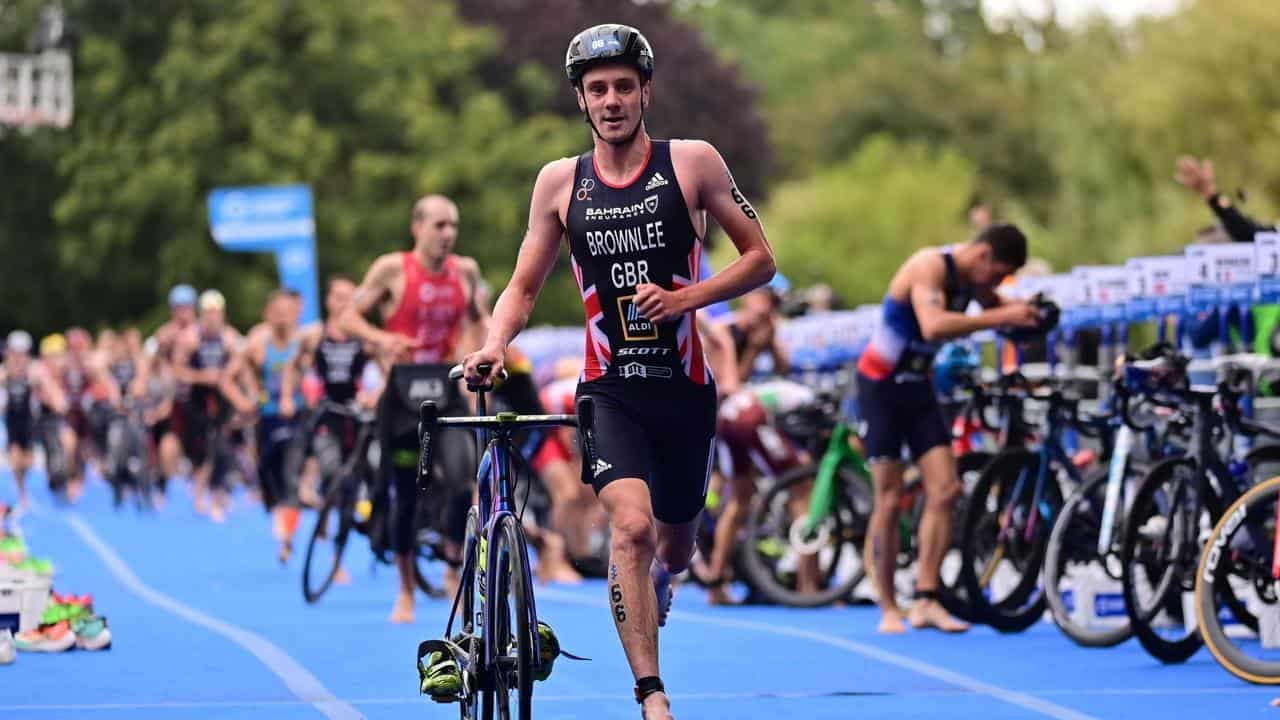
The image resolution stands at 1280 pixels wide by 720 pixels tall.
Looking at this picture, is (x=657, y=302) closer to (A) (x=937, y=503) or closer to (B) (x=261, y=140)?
(A) (x=937, y=503)

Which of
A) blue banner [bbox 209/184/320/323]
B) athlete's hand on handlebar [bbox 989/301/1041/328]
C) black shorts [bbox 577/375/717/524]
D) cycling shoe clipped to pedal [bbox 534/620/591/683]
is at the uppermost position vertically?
blue banner [bbox 209/184/320/323]

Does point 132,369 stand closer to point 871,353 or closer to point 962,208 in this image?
point 871,353

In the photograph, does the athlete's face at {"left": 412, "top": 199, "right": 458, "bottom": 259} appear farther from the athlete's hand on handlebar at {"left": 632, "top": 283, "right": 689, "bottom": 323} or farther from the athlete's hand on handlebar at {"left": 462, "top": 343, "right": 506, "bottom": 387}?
the athlete's hand on handlebar at {"left": 462, "top": 343, "right": 506, "bottom": 387}

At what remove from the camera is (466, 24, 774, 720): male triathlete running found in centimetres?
845

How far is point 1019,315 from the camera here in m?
12.0

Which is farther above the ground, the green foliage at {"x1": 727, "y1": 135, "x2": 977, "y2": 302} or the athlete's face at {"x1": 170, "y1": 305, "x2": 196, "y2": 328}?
the green foliage at {"x1": 727, "y1": 135, "x2": 977, "y2": 302}

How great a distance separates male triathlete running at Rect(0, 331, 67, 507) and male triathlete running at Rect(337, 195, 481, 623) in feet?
58.4

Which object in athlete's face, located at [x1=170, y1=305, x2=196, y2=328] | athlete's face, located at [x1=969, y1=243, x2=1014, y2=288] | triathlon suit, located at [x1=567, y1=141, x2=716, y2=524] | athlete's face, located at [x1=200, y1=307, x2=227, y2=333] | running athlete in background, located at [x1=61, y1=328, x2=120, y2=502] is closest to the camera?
triathlon suit, located at [x1=567, y1=141, x2=716, y2=524]

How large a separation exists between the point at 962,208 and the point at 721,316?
4801 centimetres

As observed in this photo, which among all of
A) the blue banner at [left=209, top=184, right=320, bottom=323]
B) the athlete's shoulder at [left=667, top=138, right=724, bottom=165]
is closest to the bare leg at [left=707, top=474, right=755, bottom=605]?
the athlete's shoulder at [left=667, top=138, right=724, bottom=165]

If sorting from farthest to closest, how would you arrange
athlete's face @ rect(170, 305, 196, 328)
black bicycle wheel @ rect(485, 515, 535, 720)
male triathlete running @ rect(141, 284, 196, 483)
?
athlete's face @ rect(170, 305, 196, 328), male triathlete running @ rect(141, 284, 196, 483), black bicycle wheel @ rect(485, 515, 535, 720)

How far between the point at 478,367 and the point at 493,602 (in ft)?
2.40

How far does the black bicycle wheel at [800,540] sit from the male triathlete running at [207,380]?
1321cm

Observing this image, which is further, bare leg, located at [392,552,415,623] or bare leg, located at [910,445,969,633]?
bare leg, located at [392,552,415,623]
